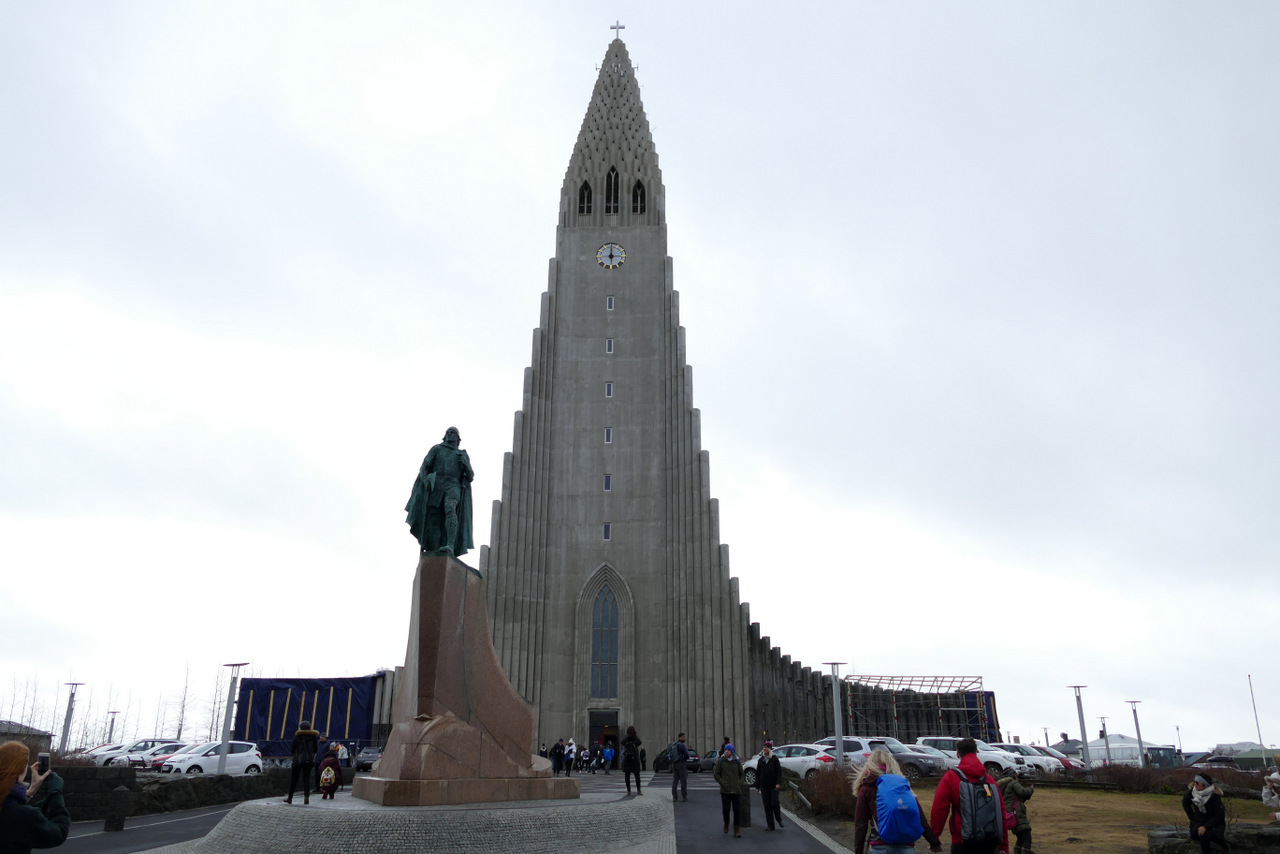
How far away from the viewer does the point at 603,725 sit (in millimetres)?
40625

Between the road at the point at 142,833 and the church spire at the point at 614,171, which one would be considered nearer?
the road at the point at 142,833

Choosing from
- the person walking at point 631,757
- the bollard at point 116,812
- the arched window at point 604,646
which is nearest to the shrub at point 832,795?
the person walking at point 631,757

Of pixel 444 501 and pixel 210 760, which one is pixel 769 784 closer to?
pixel 444 501

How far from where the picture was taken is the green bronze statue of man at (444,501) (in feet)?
47.0

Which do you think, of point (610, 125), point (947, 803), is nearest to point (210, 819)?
point (947, 803)

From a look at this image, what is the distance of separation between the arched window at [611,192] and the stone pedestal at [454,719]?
3797 cm

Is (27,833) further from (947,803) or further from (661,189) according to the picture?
(661,189)

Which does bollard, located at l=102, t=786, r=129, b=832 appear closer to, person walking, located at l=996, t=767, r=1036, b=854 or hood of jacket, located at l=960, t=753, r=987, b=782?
person walking, located at l=996, t=767, r=1036, b=854

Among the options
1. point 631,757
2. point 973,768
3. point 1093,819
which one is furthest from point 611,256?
point 973,768

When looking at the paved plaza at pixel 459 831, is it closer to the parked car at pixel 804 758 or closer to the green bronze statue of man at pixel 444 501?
the green bronze statue of man at pixel 444 501

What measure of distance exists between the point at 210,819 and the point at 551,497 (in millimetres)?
26347

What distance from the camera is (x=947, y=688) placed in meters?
55.9

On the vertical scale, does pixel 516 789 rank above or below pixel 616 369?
below

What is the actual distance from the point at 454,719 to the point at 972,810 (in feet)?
27.7
